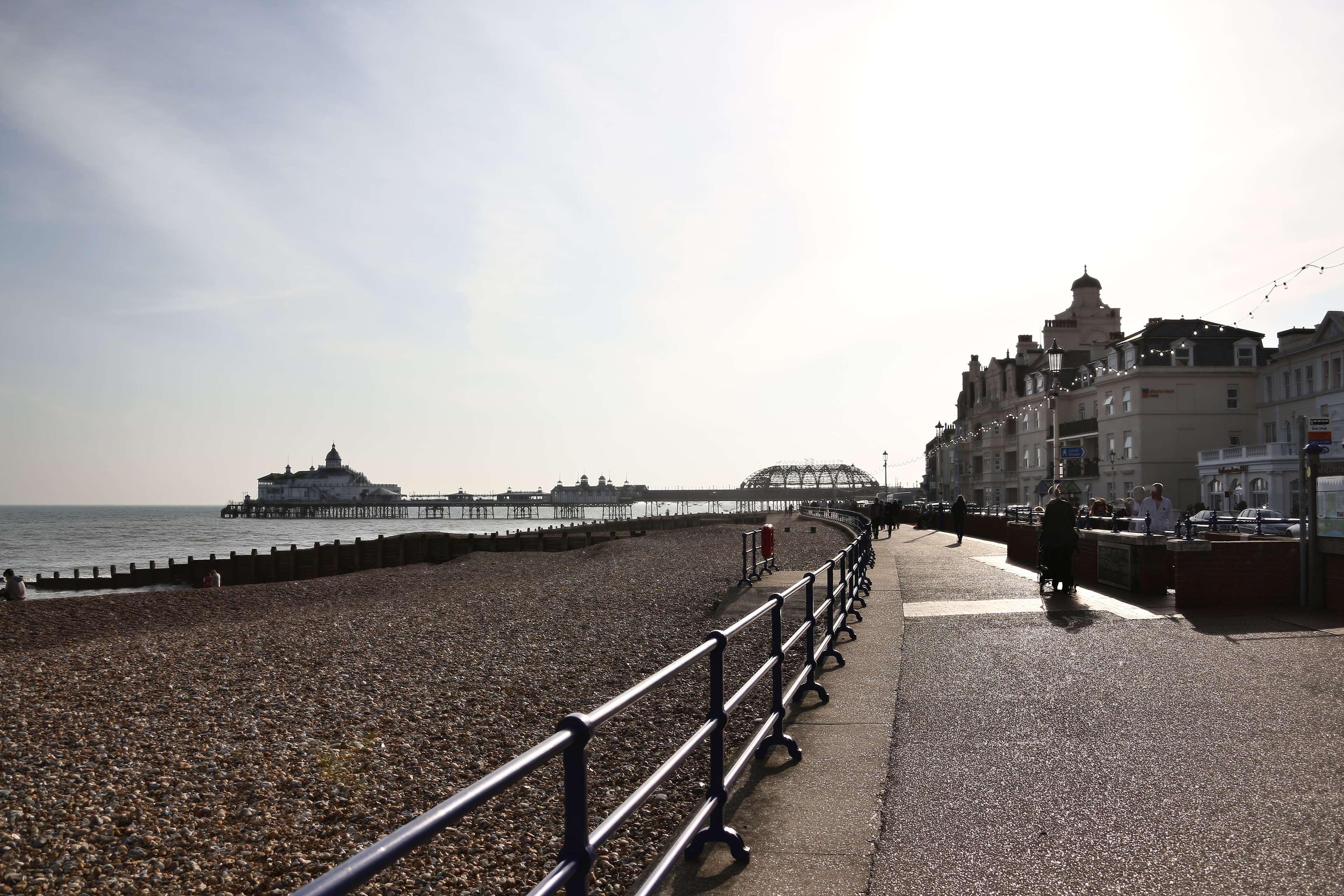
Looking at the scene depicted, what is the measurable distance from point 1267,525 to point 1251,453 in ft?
86.9

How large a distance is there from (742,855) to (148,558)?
69542 millimetres

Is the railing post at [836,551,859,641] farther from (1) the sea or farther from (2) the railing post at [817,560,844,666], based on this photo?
(1) the sea

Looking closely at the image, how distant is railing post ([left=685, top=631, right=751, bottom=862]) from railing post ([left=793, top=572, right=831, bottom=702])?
3.10m

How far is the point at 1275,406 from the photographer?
46062 millimetres

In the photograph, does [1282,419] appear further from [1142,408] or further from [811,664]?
[811,664]

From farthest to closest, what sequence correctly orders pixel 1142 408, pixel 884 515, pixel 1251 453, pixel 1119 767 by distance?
pixel 1142 408 → pixel 884 515 → pixel 1251 453 → pixel 1119 767

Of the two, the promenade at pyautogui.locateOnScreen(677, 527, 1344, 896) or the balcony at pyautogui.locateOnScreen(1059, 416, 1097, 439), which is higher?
the balcony at pyautogui.locateOnScreen(1059, 416, 1097, 439)

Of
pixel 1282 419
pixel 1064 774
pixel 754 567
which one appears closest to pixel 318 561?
pixel 754 567

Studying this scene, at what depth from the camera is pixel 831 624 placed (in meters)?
9.55

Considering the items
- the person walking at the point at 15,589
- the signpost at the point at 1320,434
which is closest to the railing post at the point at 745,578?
the signpost at the point at 1320,434

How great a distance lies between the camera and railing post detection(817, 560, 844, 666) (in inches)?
351

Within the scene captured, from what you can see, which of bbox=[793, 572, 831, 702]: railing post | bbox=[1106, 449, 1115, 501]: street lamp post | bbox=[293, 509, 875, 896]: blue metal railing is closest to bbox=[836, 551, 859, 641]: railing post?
bbox=[293, 509, 875, 896]: blue metal railing

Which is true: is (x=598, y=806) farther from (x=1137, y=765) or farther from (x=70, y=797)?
(x=70, y=797)

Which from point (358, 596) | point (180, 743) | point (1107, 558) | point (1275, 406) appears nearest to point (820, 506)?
point (1275, 406)
